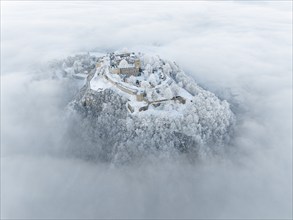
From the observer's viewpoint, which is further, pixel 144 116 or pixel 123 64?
pixel 123 64

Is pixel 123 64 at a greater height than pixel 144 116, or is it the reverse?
pixel 123 64

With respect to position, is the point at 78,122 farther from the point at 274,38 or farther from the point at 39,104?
the point at 274,38

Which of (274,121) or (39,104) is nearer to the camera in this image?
(274,121)

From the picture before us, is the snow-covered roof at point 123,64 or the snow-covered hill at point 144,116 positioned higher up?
the snow-covered roof at point 123,64

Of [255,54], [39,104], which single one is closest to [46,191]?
[39,104]

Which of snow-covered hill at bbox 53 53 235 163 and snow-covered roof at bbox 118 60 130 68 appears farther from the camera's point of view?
snow-covered roof at bbox 118 60 130 68

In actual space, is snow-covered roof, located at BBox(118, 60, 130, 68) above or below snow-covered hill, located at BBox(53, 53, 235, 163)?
above

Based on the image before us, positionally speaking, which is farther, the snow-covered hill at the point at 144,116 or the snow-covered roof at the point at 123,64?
the snow-covered roof at the point at 123,64

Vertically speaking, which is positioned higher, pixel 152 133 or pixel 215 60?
pixel 152 133

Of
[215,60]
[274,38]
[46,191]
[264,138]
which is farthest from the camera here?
[274,38]

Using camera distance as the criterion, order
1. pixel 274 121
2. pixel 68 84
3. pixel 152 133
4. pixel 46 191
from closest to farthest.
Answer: pixel 46 191 → pixel 152 133 → pixel 274 121 → pixel 68 84
